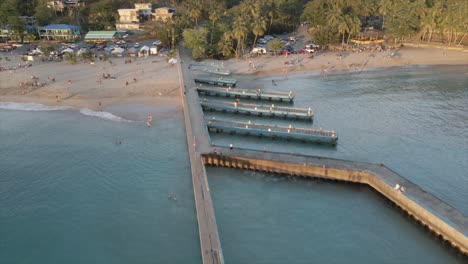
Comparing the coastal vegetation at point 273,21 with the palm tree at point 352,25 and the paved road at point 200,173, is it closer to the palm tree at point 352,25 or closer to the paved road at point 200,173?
the palm tree at point 352,25

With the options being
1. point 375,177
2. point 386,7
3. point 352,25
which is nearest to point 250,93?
point 375,177

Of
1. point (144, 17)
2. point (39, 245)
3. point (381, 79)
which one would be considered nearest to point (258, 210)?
point (39, 245)

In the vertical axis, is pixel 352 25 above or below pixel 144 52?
above

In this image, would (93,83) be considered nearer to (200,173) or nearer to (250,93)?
(250,93)

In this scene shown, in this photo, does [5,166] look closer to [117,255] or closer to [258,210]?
[117,255]

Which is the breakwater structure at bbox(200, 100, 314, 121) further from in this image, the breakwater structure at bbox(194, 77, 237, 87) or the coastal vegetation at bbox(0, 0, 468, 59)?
the coastal vegetation at bbox(0, 0, 468, 59)

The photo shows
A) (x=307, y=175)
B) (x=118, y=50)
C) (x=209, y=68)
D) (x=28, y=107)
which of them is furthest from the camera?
(x=118, y=50)

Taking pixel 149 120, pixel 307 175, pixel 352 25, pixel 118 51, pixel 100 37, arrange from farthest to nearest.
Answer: pixel 100 37 → pixel 352 25 → pixel 118 51 → pixel 149 120 → pixel 307 175

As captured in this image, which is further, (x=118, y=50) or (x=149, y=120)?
(x=118, y=50)
